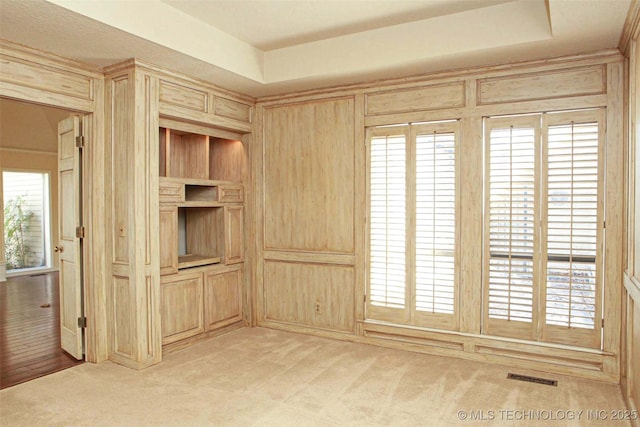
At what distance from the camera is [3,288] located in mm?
6980

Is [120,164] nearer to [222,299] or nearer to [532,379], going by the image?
[222,299]

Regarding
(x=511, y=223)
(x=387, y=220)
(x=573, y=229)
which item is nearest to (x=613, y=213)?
(x=573, y=229)

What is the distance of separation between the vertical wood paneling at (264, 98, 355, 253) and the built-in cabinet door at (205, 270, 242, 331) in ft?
1.73

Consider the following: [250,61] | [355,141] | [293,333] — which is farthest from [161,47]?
[293,333]

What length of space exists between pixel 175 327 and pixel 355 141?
2394 mm

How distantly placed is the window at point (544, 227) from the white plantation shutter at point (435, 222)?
0.30m

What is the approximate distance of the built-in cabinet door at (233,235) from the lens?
4.68 m

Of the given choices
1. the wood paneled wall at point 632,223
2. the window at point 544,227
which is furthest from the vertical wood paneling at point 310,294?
the wood paneled wall at point 632,223

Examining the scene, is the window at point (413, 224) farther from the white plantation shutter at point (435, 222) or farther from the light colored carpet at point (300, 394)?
the light colored carpet at point (300, 394)

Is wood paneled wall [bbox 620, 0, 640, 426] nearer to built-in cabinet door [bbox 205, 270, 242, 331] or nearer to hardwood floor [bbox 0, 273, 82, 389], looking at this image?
built-in cabinet door [bbox 205, 270, 242, 331]

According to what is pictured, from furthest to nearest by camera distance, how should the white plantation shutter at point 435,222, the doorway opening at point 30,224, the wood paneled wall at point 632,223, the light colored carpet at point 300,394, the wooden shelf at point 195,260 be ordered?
the doorway opening at point 30,224, the wooden shelf at point 195,260, the white plantation shutter at point 435,222, the light colored carpet at point 300,394, the wood paneled wall at point 632,223

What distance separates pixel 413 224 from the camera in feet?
13.3

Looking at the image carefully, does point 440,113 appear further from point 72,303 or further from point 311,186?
point 72,303

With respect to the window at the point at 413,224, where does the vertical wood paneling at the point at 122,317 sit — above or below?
below
